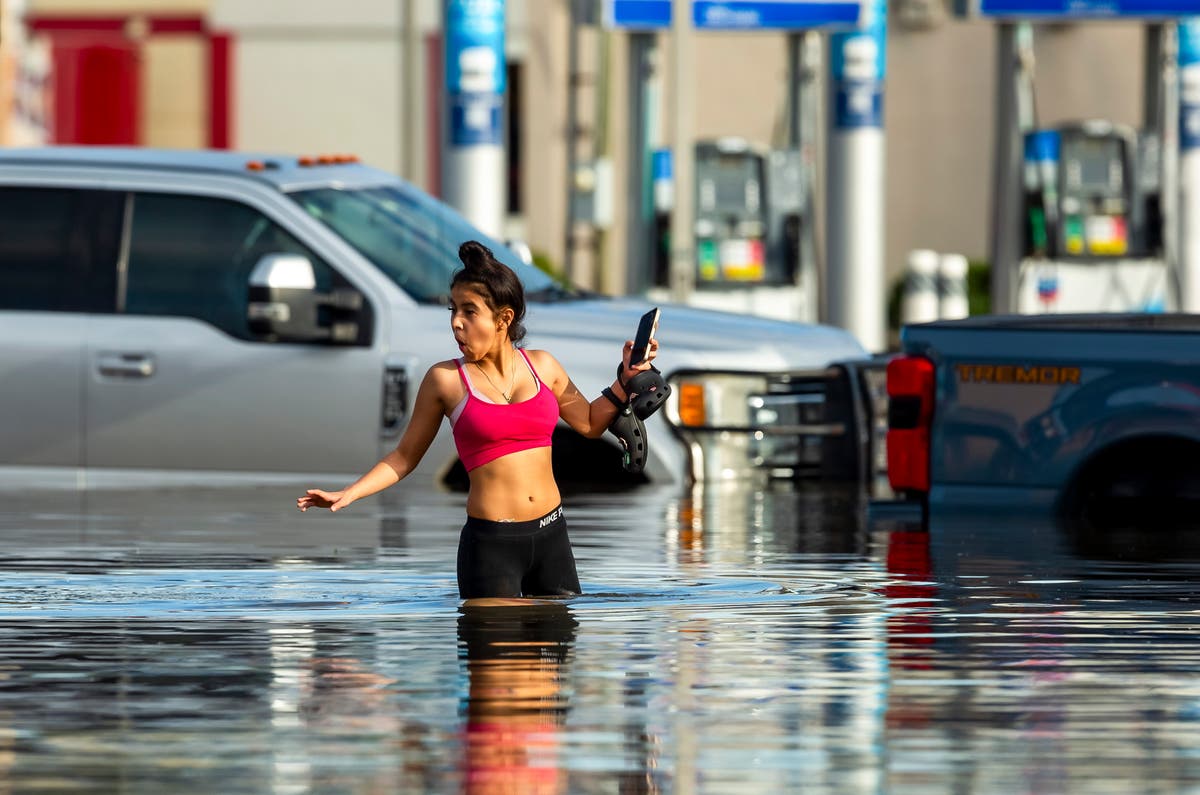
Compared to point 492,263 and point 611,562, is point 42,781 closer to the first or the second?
point 492,263

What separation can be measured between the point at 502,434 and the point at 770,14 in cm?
1512

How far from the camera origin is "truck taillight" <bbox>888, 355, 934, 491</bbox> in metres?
10.6

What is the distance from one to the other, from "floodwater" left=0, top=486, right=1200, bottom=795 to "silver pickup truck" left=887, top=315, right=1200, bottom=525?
9.5 inches

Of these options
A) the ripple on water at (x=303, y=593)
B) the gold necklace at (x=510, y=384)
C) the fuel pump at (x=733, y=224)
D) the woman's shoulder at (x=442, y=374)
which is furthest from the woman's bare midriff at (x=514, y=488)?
the fuel pump at (x=733, y=224)

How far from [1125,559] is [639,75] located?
13931 millimetres

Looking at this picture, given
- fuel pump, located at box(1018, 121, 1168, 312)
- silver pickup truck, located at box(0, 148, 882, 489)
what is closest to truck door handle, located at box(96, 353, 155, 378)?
silver pickup truck, located at box(0, 148, 882, 489)

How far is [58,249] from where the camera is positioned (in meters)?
12.4

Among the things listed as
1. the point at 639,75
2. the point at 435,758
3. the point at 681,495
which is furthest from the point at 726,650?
the point at 639,75

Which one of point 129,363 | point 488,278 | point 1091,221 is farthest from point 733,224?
point 488,278

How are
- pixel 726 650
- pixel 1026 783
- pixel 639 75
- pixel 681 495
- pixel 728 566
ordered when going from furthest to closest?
pixel 639 75 < pixel 681 495 < pixel 728 566 < pixel 726 650 < pixel 1026 783

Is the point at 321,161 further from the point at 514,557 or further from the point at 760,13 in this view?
the point at 760,13

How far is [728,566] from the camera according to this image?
10391mm

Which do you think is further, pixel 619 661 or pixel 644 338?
pixel 644 338

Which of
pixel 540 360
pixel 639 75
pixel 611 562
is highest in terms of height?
pixel 639 75
